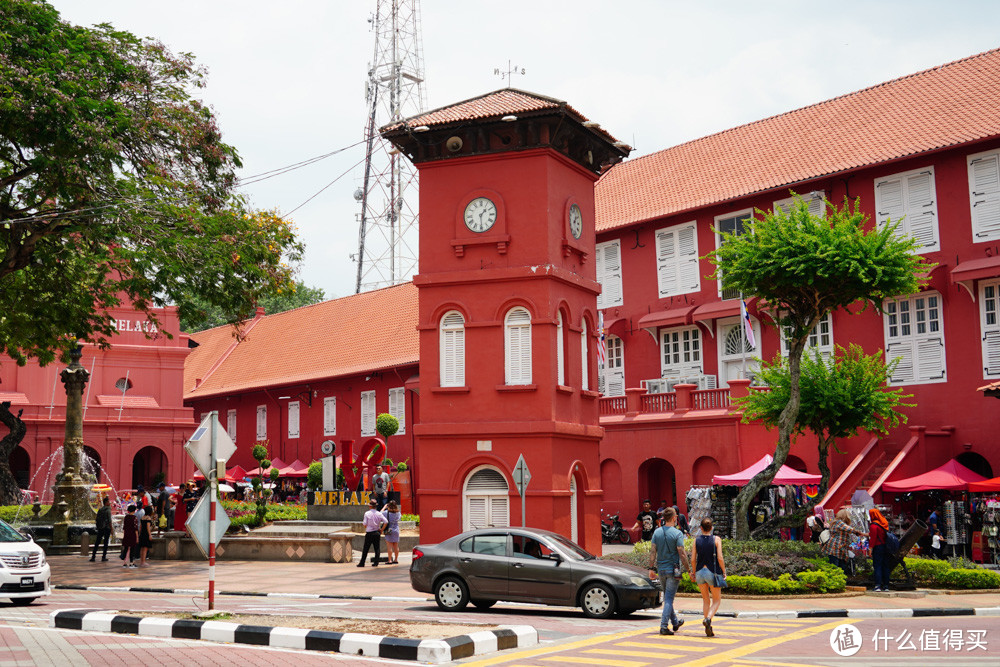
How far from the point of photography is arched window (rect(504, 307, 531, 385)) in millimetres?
24969

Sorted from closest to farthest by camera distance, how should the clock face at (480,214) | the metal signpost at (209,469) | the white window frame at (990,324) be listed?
1. the metal signpost at (209,469)
2. the clock face at (480,214)
3. the white window frame at (990,324)

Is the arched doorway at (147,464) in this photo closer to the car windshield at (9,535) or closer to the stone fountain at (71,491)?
the stone fountain at (71,491)

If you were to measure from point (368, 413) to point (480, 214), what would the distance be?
21283mm

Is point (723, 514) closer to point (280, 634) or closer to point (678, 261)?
point (678, 261)

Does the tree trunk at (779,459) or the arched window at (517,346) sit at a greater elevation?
the arched window at (517,346)

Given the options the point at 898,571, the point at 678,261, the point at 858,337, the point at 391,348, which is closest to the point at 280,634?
the point at 898,571

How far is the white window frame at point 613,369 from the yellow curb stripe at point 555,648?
2328cm

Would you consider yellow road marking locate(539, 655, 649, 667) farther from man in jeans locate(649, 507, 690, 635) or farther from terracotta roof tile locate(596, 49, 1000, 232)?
terracotta roof tile locate(596, 49, 1000, 232)

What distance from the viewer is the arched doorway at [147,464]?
1960 inches

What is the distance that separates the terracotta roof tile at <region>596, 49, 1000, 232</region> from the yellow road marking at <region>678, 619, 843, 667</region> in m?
18.0

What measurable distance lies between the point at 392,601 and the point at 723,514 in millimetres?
14136

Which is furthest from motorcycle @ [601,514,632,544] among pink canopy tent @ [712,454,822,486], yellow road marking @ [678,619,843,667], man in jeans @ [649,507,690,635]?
man in jeans @ [649,507,690,635]

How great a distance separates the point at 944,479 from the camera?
2586 centimetres

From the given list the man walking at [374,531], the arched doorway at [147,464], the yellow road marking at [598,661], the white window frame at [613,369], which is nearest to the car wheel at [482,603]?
the yellow road marking at [598,661]
